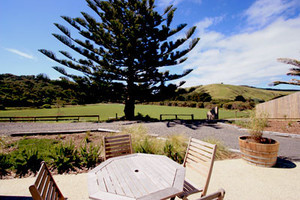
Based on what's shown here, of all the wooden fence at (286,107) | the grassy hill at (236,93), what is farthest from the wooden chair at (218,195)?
the grassy hill at (236,93)

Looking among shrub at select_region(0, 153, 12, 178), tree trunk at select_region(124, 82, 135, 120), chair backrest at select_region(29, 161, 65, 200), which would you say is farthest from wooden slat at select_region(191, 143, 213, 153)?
tree trunk at select_region(124, 82, 135, 120)

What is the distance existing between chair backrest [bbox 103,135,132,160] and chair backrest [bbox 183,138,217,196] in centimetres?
122

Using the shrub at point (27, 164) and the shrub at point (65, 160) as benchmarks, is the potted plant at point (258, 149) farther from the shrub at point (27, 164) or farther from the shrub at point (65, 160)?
the shrub at point (27, 164)

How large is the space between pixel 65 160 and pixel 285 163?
556cm

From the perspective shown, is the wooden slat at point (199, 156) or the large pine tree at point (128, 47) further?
the large pine tree at point (128, 47)

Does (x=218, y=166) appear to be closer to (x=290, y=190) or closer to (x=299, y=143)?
(x=290, y=190)

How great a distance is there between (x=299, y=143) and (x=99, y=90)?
12.6 metres

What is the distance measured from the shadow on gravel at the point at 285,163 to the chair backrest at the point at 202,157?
2734 millimetres

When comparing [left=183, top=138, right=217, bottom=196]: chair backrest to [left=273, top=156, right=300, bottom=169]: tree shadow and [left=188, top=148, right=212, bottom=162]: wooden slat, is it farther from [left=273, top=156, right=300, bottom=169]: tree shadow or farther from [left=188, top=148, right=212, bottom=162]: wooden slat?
[left=273, top=156, right=300, bottom=169]: tree shadow

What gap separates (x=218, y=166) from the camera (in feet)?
11.8

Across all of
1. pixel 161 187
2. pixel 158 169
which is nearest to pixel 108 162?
pixel 158 169

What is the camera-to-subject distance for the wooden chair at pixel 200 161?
1979 millimetres

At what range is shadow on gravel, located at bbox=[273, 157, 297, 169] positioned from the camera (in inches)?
141

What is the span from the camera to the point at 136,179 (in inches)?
67.6
